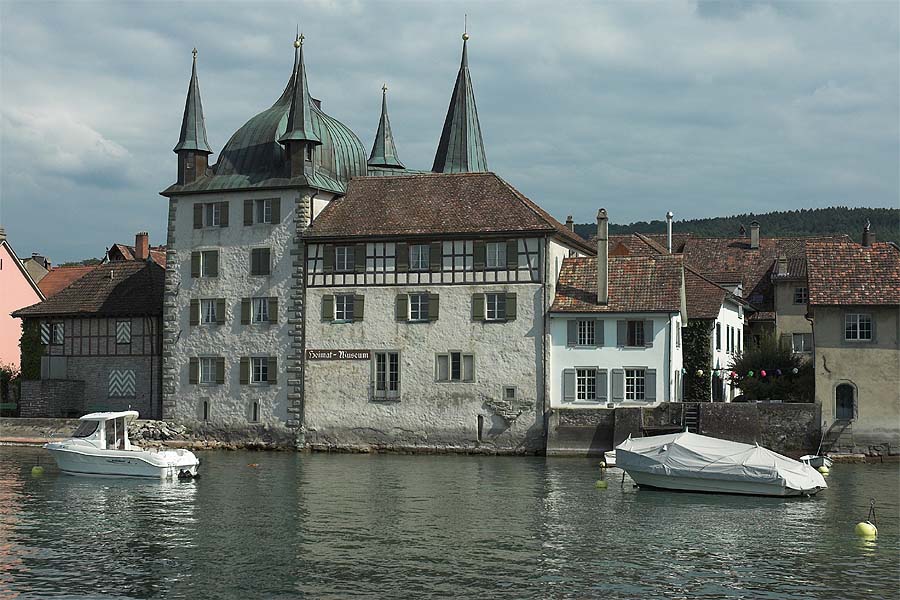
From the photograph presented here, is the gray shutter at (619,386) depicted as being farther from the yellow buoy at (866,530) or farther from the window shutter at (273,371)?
the yellow buoy at (866,530)

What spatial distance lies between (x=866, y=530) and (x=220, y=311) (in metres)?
38.6

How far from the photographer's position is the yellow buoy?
1387 inches

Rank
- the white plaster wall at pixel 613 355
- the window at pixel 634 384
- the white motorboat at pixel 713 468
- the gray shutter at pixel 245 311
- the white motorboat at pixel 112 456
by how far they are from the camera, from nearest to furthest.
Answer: the white motorboat at pixel 713 468 → the white motorboat at pixel 112 456 → the white plaster wall at pixel 613 355 → the window at pixel 634 384 → the gray shutter at pixel 245 311

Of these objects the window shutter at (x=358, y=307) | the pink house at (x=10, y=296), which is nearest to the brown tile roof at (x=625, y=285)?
the window shutter at (x=358, y=307)

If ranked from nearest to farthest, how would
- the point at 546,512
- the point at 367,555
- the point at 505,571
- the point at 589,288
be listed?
the point at 505,571 → the point at 367,555 → the point at 546,512 → the point at 589,288

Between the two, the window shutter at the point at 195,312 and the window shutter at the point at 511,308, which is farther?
the window shutter at the point at 195,312

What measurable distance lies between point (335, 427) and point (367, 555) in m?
31.6

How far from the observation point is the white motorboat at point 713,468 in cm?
4372

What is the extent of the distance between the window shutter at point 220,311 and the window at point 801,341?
36174 mm

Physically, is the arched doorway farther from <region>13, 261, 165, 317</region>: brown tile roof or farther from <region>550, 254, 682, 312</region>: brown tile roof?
<region>13, 261, 165, 317</region>: brown tile roof

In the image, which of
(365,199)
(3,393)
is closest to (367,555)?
(365,199)

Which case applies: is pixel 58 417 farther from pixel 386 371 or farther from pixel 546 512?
pixel 546 512

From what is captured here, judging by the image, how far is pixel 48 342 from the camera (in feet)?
237

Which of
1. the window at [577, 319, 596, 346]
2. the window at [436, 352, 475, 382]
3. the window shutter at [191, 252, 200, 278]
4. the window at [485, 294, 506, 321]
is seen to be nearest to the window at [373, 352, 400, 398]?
the window at [436, 352, 475, 382]
